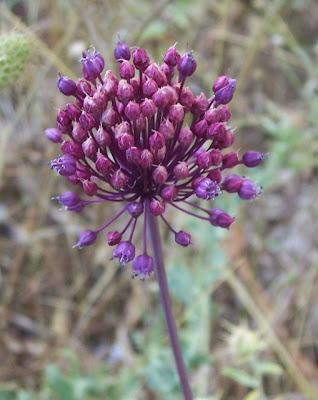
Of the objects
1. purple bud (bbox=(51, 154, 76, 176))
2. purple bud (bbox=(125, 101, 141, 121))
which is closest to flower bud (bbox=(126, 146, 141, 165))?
purple bud (bbox=(125, 101, 141, 121))

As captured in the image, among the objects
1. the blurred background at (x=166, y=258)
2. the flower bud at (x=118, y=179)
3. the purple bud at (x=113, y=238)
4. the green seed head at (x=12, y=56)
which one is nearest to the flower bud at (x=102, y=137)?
the flower bud at (x=118, y=179)

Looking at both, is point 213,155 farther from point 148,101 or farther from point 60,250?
point 60,250

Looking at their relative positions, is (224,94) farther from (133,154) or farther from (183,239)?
(183,239)

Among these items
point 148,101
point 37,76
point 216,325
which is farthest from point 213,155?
point 216,325

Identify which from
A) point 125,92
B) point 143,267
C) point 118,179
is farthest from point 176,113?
point 143,267

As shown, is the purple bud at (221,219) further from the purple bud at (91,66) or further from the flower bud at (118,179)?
the purple bud at (91,66)

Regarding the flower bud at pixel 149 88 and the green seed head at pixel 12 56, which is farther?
the green seed head at pixel 12 56

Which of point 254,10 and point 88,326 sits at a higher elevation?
point 254,10

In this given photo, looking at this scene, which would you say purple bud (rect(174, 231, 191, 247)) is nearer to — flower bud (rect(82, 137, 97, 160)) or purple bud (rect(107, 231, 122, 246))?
purple bud (rect(107, 231, 122, 246))
